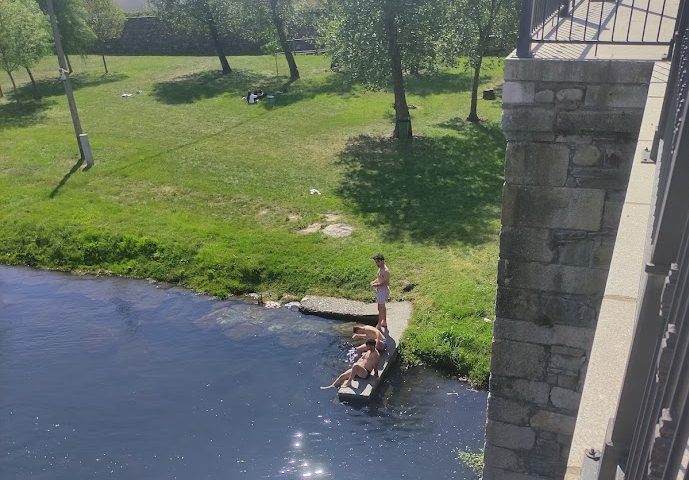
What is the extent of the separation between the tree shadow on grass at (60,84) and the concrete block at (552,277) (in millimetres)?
31325

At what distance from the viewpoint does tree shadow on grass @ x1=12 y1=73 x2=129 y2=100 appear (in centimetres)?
3184

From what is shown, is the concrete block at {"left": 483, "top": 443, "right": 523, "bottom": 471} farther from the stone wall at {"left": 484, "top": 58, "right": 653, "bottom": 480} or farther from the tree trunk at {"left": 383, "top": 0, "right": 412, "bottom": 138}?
the tree trunk at {"left": 383, "top": 0, "right": 412, "bottom": 138}

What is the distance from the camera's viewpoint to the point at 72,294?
48.9ft

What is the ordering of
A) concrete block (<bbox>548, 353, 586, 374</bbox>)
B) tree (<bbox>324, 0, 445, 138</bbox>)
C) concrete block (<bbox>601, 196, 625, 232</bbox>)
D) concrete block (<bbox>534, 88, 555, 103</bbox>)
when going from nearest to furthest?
concrete block (<bbox>534, 88, 555, 103</bbox>)
concrete block (<bbox>601, 196, 625, 232</bbox>)
concrete block (<bbox>548, 353, 586, 374</bbox>)
tree (<bbox>324, 0, 445, 138</bbox>)

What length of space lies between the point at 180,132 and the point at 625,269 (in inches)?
921

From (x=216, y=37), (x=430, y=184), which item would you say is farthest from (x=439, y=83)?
(x=430, y=184)

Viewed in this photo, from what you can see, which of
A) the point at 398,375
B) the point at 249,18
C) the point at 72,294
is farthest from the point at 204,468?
the point at 249,18

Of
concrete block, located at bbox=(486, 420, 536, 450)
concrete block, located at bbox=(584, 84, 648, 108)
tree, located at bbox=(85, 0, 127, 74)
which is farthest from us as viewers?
tree, located at bbox=(85, 0, 127, 74)

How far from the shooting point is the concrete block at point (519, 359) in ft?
20.9

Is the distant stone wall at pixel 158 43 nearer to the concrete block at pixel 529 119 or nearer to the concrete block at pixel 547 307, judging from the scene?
the concrete block at pixel 547 307

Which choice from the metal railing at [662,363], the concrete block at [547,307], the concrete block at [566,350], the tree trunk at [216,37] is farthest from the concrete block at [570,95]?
the tree trunk at [216,37]

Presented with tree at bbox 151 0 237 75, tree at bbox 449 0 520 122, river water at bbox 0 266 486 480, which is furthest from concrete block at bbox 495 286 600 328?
tree at bbox 151 0 237 75

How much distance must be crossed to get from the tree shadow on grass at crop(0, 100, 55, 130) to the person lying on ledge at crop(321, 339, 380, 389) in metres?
21.3

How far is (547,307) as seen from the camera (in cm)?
614
